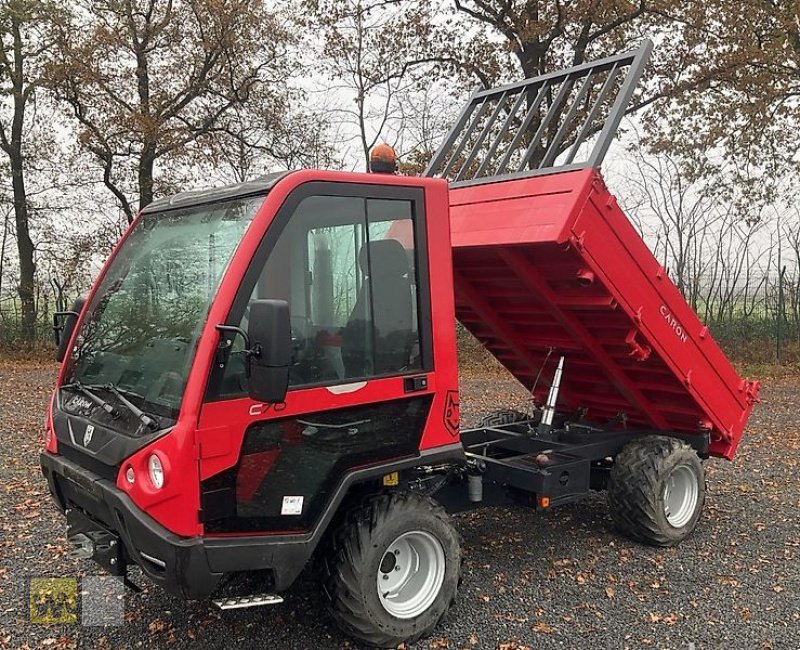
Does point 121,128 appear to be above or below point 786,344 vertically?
above

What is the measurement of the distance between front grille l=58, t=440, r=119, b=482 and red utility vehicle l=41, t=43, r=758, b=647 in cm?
2

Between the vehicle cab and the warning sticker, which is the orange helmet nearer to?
the vehicle cab

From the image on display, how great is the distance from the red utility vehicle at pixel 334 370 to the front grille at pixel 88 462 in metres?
0.02

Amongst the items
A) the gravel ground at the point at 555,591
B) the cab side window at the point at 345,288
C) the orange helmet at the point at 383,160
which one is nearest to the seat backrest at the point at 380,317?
the cab side window at the point at 345,288

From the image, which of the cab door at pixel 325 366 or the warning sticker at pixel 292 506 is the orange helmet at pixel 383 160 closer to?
the cab door at pixel 325 366

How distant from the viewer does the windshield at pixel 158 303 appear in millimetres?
3064

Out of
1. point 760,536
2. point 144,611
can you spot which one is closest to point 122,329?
point 144,611

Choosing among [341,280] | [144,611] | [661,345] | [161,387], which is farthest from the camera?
[661,345]

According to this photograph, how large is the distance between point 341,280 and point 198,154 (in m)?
14.4

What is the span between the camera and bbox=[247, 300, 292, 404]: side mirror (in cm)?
A: 271

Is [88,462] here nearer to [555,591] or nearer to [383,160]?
[383,160]

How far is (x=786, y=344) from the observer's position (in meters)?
15.0

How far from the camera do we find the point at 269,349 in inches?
107

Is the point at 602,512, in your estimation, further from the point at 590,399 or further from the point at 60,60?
the point at 60,60
